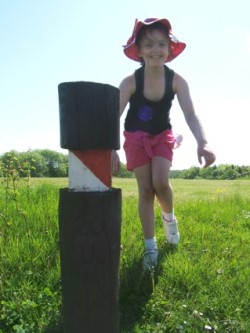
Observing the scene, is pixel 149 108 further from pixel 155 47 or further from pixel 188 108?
pixel 155 47

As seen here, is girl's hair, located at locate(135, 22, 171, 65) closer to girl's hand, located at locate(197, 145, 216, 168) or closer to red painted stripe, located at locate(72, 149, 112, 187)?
girl's hand, located at locate(197, 145, 216, 168)

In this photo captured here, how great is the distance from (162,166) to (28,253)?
52.4 inches

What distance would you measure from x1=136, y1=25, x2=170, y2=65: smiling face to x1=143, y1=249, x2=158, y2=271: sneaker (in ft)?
5.30

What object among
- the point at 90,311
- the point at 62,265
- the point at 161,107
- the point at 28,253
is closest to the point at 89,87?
the point at 62,265

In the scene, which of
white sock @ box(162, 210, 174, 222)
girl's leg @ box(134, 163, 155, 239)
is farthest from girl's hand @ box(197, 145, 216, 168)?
white sock @ box(162, 210, 174, 222)

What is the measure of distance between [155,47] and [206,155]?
1.11 meters

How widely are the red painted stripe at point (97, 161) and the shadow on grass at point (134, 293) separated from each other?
3.95 ft

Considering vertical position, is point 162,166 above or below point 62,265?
above

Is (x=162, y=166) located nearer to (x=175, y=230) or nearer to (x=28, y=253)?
(x=175, y=230)

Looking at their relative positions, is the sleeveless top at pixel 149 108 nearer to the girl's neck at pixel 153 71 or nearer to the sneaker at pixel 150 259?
the girl's neck at pixel 153 71

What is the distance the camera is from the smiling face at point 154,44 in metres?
3.70

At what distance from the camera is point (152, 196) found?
3883mm

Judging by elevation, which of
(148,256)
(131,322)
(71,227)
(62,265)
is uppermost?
(71,227)

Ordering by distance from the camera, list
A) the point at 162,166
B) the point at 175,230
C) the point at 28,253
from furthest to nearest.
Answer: the point at 175,230 < the point at 162,166 < the point at 28,253
